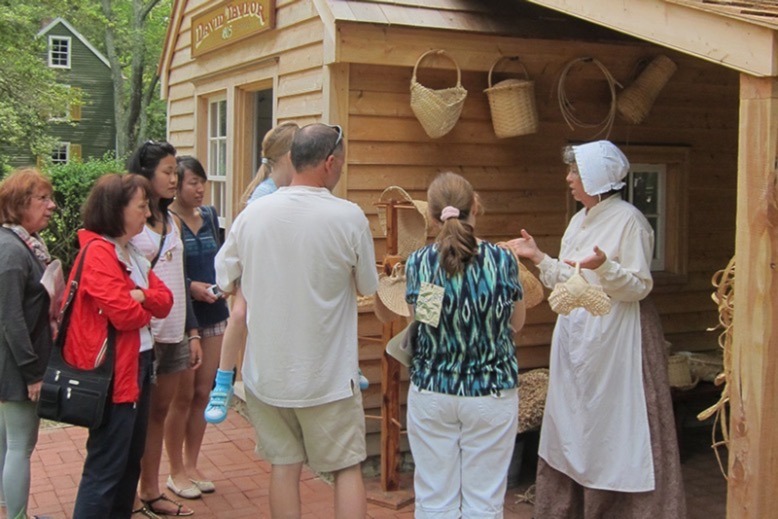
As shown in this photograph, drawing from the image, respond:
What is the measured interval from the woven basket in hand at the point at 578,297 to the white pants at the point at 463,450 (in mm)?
439

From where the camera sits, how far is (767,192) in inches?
114

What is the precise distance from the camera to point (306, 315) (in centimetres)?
311

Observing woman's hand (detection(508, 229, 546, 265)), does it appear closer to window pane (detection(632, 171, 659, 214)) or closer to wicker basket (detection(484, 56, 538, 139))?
wicker basket (detection(484, 56, 538, 139))

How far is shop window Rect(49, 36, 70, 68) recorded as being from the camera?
115ft

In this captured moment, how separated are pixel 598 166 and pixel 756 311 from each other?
1144mm

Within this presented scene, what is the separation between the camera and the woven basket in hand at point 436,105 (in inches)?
185

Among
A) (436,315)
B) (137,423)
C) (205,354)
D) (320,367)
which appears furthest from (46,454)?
(436,315)

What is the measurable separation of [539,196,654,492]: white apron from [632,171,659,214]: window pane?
6.14 feet

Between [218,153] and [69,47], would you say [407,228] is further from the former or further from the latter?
[69,47]

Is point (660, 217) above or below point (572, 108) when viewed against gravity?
below

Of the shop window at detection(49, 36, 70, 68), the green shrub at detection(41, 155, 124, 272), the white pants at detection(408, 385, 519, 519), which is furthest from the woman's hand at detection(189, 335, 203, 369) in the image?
the shop window at detection(49, 36, 70, 68)

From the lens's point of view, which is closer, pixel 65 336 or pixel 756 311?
pixel 756 311

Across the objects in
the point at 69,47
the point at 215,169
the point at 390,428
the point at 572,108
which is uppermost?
the point at 69,47

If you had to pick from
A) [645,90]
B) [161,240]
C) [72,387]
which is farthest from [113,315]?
[645,90]
